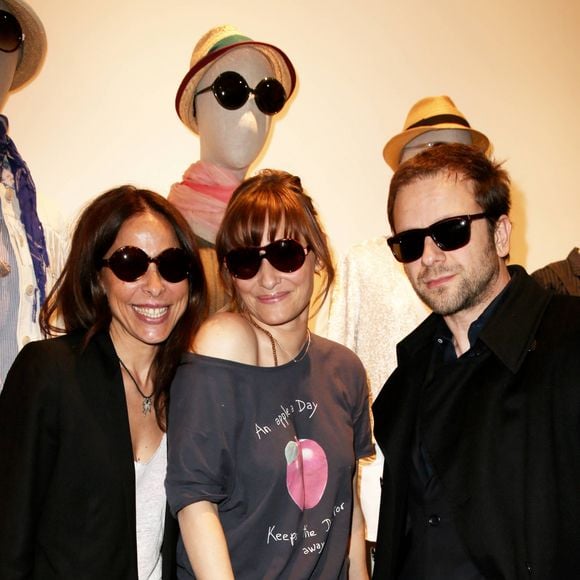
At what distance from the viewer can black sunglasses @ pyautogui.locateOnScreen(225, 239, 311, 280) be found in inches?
71.1

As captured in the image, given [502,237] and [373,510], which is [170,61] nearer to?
[502,237]

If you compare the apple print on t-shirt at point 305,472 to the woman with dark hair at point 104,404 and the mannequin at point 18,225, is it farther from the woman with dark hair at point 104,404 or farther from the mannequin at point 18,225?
the mannequin at point 18,225

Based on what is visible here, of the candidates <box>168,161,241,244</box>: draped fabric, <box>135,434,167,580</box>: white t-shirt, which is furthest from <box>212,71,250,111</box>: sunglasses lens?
<box>135,434,167,580</box>: white t-shirt

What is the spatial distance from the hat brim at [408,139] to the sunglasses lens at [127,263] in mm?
1457

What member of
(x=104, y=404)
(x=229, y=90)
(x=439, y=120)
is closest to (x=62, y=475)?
(x=104, y=404)

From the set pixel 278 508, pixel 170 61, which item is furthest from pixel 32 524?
pixel 170 61

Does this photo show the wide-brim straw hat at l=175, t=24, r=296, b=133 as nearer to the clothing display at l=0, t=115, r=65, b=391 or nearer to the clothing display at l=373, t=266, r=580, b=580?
the clothing display at l=0, t=115, r=65, b=391

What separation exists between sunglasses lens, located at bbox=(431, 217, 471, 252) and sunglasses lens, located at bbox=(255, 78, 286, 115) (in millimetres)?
977

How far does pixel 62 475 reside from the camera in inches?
63.0

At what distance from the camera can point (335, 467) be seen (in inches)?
70.6

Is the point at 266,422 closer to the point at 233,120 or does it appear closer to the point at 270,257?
the point at 270,257

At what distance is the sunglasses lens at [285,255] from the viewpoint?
1803 millimetres

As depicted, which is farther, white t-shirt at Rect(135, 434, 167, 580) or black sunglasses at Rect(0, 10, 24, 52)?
black sunglasses at Rect(0, 10, 24, 52)

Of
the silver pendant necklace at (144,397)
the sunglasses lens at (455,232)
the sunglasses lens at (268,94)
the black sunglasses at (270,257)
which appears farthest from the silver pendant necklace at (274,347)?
the sunglasses lens at (268,94)
